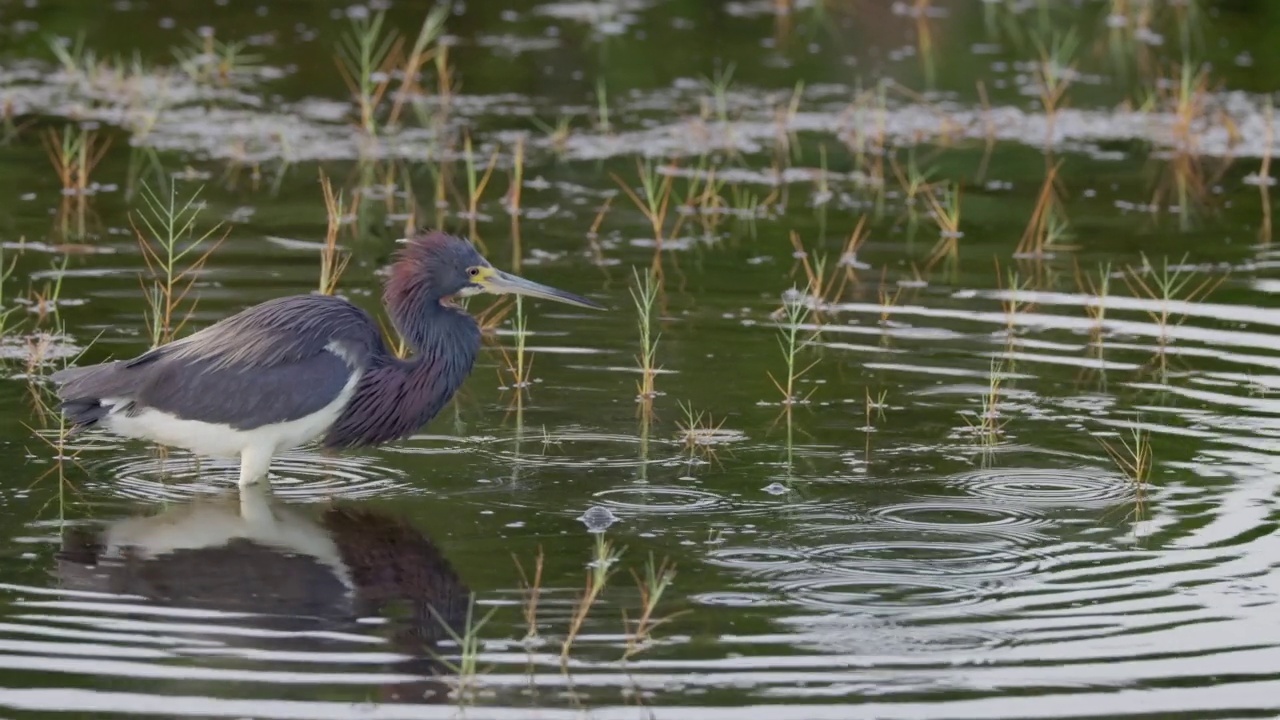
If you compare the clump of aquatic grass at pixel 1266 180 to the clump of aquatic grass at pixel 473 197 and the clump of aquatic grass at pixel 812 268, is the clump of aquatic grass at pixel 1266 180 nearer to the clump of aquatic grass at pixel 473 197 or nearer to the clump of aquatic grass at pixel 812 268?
the clump of aquatic grass at pixel 812 268

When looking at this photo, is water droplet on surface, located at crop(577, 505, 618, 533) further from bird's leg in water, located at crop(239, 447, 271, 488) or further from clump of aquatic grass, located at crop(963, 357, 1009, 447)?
clump of aquatic grass, located at crop(963, 357, 1009, 447)

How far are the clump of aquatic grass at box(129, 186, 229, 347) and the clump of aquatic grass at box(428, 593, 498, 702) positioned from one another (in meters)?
2.83

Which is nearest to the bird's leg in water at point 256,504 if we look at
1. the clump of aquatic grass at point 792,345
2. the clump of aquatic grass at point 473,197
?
the clump of aquatic grass at point 792,345

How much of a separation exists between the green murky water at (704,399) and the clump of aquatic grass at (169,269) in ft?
0.49

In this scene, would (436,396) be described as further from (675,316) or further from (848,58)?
(848,58)

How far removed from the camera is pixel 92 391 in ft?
25.7

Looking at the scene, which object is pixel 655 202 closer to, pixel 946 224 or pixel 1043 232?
pixel 946 224

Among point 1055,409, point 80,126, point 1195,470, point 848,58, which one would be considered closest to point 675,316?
point 1055,409

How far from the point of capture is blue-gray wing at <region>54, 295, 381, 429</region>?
786 centimetres

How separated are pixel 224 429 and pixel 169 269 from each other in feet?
3.24

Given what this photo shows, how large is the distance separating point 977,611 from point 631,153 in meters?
7.78

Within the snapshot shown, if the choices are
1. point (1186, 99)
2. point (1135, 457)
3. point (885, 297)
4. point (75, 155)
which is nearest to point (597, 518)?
point (1135, 457)

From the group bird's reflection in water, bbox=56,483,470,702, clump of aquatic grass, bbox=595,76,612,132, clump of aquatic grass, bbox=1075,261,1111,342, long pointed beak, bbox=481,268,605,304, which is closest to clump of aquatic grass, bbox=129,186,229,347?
long pointed beak, bbox=481,268,605,304

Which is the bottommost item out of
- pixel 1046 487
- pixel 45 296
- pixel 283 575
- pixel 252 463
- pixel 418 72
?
pixel 283 575
